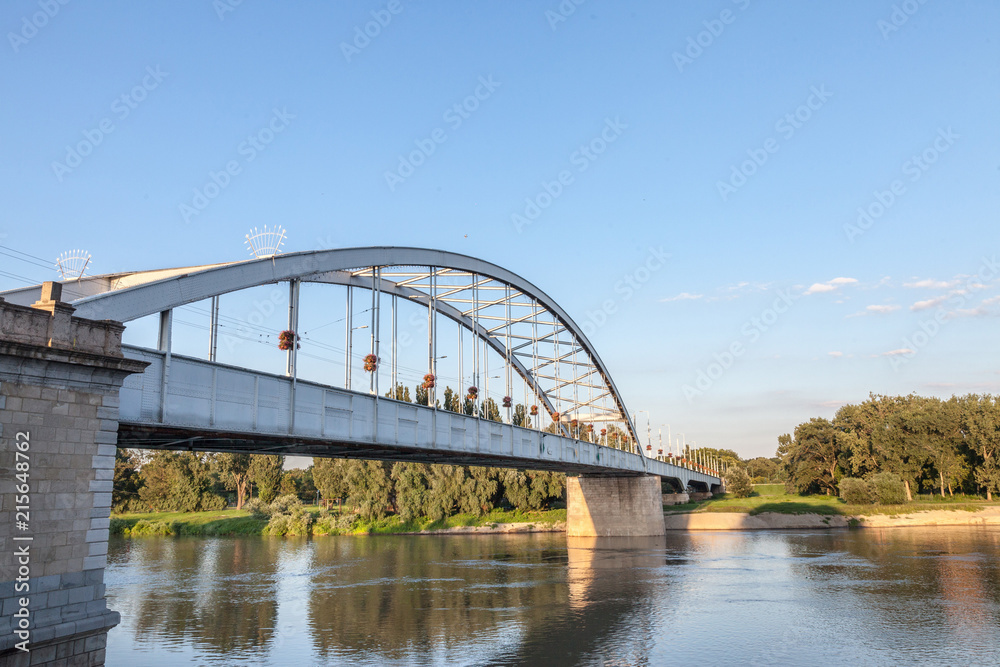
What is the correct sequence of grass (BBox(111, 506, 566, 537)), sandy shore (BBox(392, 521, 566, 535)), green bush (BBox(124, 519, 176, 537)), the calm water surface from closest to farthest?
1. the calm water surface
2. sandy shore (BBox(392, 521, 566, 535))
3. grass (BBox(111, 506, 566, 537))
4. green bush (BBox(124, 519, 176, 537))

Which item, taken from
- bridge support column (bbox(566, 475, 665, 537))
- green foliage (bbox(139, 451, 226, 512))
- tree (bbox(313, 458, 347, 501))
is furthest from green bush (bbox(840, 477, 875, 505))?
green foliage (bbox(139, 451, 226, 512))

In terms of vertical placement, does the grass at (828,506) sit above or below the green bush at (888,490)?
below

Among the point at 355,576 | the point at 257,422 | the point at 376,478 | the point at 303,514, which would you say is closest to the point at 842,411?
the point at 376,478

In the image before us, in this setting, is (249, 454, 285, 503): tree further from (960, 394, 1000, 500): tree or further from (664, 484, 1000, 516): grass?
(960, 394, 1000, 500): tree

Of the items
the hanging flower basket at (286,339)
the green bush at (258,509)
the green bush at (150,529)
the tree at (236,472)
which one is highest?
the hanging flower basket at (286,339)

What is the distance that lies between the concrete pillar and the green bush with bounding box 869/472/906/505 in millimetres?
78126

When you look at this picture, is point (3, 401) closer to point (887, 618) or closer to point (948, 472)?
point (887, 618)

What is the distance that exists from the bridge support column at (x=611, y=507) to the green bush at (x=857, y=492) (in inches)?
940

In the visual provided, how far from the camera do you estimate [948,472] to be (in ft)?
259

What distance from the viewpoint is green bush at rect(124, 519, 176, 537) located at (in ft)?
269

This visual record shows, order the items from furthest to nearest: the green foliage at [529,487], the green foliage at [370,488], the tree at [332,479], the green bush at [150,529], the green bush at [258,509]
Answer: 1. the green bush at [258,509]
2. the green bush at [150,529]
3. the tree at [332,479]
4. the green foliage at [370,488]
5. the green foliage at [529,487]

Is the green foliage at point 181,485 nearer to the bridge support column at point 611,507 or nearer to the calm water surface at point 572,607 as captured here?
the calm water surface at point 572,607

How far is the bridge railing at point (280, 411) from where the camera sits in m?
18.8

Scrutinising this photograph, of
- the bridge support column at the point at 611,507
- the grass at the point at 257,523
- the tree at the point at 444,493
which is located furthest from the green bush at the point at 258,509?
the bridge support column at the point at 611,507
